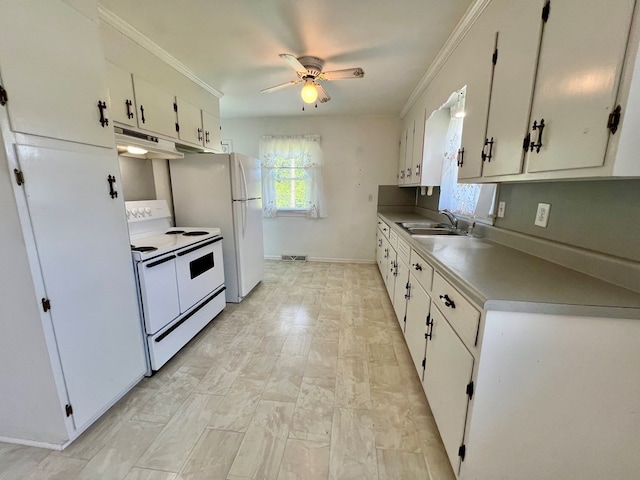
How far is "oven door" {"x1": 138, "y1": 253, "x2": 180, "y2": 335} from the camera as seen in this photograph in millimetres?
1782

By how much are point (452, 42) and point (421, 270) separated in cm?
177

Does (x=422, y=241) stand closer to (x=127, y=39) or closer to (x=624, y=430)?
(x=624, y=430)

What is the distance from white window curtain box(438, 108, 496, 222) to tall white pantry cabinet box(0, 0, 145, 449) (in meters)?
2.52

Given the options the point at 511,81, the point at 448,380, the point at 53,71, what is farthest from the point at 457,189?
the point at 53,71

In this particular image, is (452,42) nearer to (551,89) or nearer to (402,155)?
(551,89)

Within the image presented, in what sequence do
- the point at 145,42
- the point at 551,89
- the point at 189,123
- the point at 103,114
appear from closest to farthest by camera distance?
the point at 551,89 → the point at 103,114 → the point at 145,42 → the point at 189,123

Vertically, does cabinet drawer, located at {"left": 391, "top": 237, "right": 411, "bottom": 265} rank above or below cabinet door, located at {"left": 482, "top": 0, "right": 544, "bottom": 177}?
below

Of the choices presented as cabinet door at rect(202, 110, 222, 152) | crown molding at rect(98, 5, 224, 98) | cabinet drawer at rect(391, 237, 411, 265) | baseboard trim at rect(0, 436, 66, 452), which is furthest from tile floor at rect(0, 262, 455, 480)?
crown molding at rect(98, 5, 224, 98)

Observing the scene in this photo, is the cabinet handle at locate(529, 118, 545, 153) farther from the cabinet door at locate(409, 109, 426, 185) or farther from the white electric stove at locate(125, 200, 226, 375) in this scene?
the white electric stove at locate(125, 200, 226, 375)

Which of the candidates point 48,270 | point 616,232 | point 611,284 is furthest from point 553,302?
point 48,270

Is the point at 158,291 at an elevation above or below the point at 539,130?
Result: below

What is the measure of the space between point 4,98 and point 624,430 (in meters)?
2.63

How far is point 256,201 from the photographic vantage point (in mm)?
3414

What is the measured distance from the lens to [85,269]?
4.60ft
